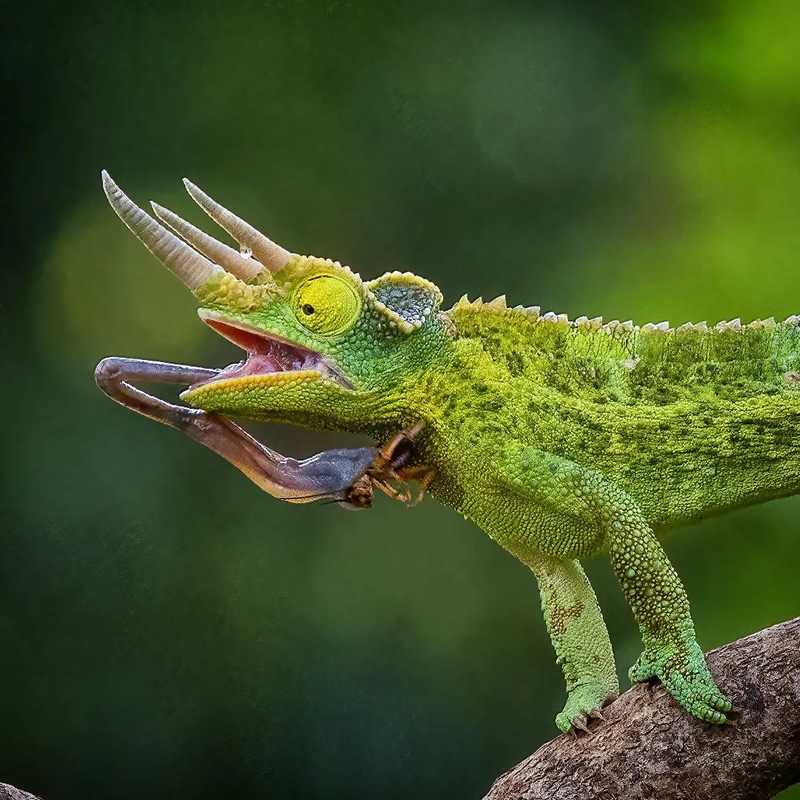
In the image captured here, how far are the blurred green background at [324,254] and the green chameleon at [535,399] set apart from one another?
6.55ft

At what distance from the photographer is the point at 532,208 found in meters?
5.14

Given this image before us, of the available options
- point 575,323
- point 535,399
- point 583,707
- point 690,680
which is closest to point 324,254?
point 575,323

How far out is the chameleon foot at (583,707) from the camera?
115 inches

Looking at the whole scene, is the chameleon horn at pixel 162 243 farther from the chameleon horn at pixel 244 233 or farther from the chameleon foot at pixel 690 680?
the chameleon foot at pixel 690 680

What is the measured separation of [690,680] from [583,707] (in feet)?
1.34

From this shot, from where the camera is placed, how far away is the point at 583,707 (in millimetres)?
2953

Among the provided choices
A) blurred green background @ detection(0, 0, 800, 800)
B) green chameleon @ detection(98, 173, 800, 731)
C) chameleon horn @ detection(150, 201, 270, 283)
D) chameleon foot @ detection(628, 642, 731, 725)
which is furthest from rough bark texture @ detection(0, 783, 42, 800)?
blurred green background @ detection(0, 0, 800, 800)

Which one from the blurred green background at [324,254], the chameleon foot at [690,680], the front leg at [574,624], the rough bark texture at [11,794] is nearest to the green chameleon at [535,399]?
the chameleon foot at [690,680]

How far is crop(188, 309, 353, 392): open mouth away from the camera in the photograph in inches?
105

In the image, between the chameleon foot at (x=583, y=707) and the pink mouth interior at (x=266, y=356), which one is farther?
the chameleon foot at (x=583, y=707)

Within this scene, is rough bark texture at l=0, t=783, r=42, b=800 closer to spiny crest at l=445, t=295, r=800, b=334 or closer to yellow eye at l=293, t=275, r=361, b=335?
yellow eye at l=293, t=275, r=361, b=335

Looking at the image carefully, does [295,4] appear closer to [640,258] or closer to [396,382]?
[640,258]

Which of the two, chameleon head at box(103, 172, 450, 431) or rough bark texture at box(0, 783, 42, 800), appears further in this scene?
chameleon head at box(103, 172, 450, 431)

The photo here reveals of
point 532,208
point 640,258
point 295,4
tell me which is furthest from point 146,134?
point 640,258
